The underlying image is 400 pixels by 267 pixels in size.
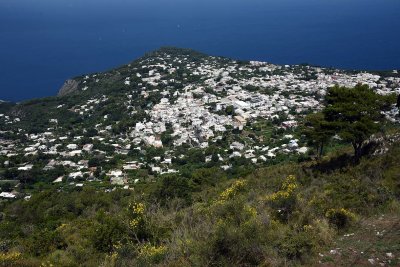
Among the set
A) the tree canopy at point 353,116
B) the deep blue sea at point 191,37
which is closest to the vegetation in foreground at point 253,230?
the tree canopy at point 353,116

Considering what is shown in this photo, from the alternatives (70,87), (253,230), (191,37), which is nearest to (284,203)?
(253,230)

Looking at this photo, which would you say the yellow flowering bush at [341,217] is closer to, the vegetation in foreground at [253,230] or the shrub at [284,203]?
the vegetation in foreground at [253,230]

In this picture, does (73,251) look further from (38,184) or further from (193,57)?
(193,57)

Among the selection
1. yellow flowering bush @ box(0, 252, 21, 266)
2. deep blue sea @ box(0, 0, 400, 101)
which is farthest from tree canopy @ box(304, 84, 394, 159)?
deep blue sea @ box(0, 0, 400, 101)

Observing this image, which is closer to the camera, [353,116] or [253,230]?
[253,230]

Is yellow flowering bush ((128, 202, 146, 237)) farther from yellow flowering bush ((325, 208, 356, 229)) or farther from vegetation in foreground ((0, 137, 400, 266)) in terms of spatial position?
yellow flowering bush ((325, 208, 356, 229))

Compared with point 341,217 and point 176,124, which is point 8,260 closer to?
point 341,217
